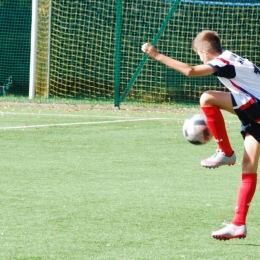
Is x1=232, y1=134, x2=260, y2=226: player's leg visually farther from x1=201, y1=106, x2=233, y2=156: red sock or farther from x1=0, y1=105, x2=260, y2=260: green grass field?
x1=201, y1=106, x2=233, y2=156: red sock

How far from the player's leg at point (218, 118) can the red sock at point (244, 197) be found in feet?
1.69

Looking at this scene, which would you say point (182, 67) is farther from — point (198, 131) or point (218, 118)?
point (198, 131)

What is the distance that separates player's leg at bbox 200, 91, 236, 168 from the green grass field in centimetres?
53

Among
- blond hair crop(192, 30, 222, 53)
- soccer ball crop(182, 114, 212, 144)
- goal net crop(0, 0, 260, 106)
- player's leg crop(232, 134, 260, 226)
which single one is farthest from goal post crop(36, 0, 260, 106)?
player's leg crop(232, 134, 260, 226)

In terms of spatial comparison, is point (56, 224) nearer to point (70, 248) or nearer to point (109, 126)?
point (70, 248)

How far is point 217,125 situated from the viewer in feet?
23.2

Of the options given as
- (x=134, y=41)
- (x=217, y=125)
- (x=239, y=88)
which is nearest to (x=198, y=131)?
(x=217, y=125)

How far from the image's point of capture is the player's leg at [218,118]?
686cm

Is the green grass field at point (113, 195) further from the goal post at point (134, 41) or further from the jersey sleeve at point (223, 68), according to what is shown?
the goal post at point (134, 41)

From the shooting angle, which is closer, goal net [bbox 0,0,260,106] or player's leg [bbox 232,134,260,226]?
player's leg [bbox 232,134,260,226]

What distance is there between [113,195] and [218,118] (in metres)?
1.69

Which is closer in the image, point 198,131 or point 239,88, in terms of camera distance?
point 239,88

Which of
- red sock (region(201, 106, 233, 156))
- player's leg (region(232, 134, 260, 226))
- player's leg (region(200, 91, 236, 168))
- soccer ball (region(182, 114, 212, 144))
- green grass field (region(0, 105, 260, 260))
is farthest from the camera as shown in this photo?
soccer ball (region(182, 114, 212, 144))

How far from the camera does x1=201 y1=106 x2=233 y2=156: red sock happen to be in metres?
7.00
